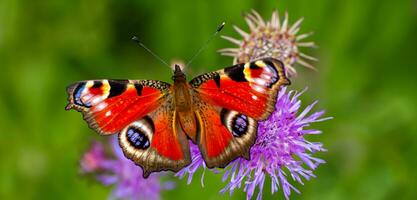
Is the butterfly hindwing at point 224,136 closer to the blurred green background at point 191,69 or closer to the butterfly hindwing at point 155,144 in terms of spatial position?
the butterfly hindwing at point 155,144

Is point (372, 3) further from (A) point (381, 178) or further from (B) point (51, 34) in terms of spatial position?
(B) point (51, 34)

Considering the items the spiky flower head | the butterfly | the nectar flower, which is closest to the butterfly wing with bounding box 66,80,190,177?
the butterfly

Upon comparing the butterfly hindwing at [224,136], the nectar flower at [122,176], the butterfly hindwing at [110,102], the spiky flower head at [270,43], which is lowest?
the nectar flower at [122,176]

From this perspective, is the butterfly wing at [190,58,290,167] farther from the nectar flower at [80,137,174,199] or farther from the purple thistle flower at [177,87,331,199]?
the nectar flower at [80,137,174,199]

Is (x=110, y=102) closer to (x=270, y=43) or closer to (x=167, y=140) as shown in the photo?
(x=167, y=140)

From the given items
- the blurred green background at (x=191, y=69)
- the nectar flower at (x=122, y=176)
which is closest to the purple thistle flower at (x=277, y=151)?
the nectar flower at (x=122, y=176)

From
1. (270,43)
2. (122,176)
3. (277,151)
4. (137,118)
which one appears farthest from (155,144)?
(122,176)
